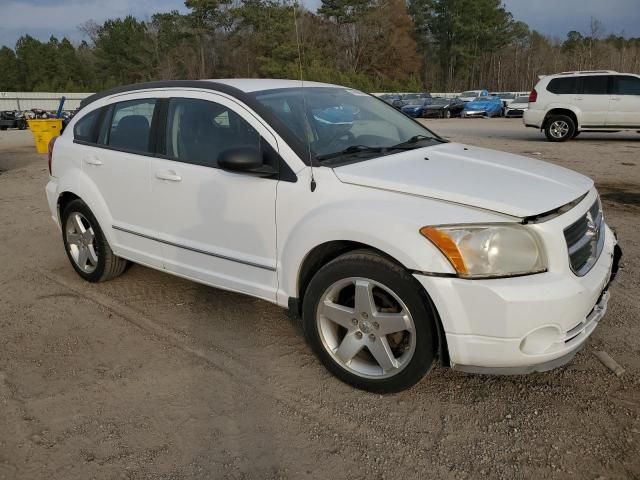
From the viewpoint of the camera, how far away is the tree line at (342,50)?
53562 millimetres

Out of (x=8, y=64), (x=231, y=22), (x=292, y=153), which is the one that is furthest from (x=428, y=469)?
(x=8, y=64)

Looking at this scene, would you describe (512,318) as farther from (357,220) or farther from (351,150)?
(351,150)

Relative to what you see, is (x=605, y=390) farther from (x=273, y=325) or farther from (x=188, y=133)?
(x=188, y=133)

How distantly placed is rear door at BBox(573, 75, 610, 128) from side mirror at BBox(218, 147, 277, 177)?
1420 centimetres

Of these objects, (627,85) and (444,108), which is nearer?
(627,85)

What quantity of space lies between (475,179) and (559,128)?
555 inches

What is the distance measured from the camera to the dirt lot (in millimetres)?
2498

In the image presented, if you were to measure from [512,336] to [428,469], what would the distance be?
715 mm

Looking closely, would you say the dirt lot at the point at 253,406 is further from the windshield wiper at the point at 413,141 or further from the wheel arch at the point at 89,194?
the windshield wiper at the point at 413,141

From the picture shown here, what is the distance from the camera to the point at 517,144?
15555mm

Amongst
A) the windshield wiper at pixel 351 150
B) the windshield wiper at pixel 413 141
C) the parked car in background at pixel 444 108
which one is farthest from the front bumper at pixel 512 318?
the parked car in background at pixel 444 108

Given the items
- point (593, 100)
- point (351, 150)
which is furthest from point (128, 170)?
point (593, 100)

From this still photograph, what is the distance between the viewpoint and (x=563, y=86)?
15.0m

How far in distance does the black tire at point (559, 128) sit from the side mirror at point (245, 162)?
561 inches
